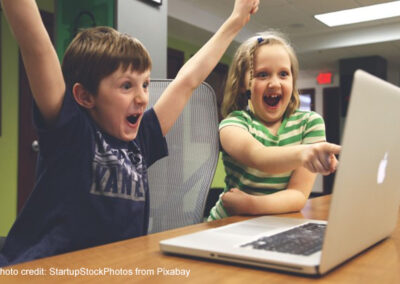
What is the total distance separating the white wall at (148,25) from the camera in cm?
202

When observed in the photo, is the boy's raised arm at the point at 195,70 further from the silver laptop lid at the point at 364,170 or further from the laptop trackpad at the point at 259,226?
the silver laptop lid at the point at 364,170

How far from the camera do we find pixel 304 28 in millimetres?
6109

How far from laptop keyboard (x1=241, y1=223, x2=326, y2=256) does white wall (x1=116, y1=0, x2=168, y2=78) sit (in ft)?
5.18

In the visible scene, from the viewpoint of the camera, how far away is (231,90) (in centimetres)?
139

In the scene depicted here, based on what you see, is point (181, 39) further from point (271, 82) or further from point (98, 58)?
point (98, 58)

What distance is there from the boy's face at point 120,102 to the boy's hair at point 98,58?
0.02 meters

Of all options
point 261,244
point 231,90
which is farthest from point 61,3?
point 261,244

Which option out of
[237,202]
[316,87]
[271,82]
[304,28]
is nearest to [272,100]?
[271,82]

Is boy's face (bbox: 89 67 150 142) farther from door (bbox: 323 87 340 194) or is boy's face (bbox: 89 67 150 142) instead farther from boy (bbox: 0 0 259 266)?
door (bbox: 323 87 340 194)

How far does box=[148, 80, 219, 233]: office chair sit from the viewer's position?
1.25 metres

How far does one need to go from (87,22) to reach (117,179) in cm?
148

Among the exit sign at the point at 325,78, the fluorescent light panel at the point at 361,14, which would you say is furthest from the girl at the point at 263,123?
the exit sign at the point at 325,78

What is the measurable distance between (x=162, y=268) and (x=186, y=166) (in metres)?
0.72

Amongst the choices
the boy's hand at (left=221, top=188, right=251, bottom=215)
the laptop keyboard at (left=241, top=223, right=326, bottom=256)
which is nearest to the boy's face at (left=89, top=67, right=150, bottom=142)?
the boy's hand at (left=221, top=188, right=251, bottom=215)
